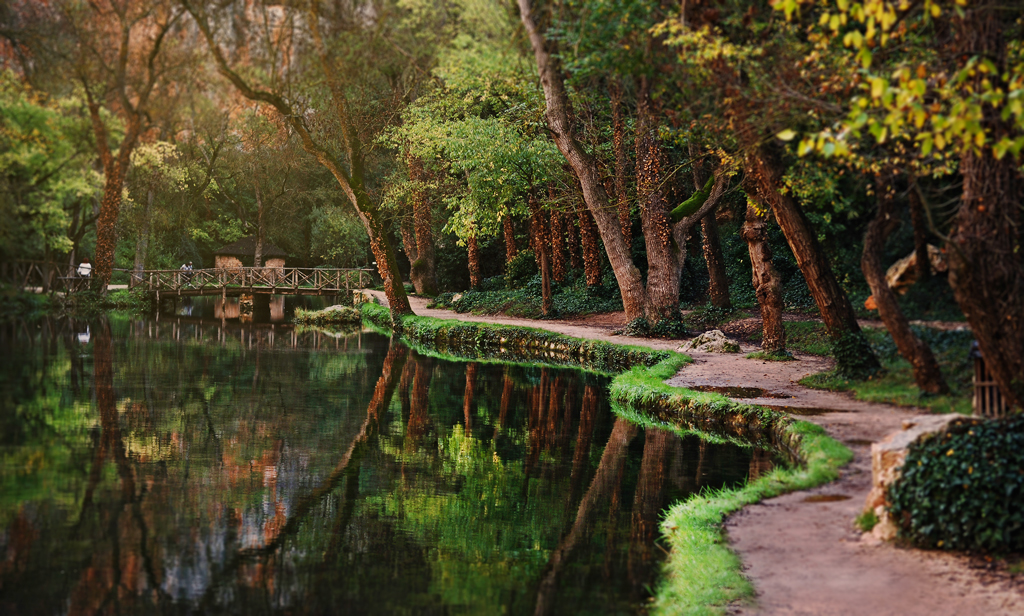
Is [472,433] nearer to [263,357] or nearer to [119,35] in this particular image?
[263,357]

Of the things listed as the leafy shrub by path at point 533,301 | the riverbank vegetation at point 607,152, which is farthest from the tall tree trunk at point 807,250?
the leafy shrub by path at point 533,301

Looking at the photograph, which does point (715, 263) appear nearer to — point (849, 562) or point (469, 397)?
point (469, 397)

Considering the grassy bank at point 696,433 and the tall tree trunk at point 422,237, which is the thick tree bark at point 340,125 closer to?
the tall tree trunk at point 422,237

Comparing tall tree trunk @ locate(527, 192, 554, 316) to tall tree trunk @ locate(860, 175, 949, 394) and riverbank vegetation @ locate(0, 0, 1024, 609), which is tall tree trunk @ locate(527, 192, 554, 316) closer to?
riverbank vegetation @ locate(0, 0, 1024, 609)

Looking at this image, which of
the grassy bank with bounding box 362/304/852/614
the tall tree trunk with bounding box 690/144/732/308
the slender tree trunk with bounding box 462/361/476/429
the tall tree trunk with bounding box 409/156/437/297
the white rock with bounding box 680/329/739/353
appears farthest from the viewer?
the tall tree trunk with bounding box 409/156/437/297

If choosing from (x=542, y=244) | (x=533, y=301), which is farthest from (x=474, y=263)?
(x=542, y=244)

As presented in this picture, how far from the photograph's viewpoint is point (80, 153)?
106 ft

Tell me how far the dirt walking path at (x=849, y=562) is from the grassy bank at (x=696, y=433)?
172 mm

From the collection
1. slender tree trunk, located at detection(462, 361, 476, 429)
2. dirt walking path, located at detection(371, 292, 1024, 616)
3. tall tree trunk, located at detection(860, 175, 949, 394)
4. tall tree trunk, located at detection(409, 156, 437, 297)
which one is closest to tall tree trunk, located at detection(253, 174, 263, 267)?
tall tree trunk, located at detection(409, 156, 437, 297)

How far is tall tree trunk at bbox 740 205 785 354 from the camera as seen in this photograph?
16.8 metres

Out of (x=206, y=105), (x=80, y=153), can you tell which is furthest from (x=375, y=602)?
(x=206, y=105)

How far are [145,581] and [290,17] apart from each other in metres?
19.2

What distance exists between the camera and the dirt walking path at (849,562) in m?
5.54

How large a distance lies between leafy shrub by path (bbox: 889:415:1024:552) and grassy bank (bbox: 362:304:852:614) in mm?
1341
